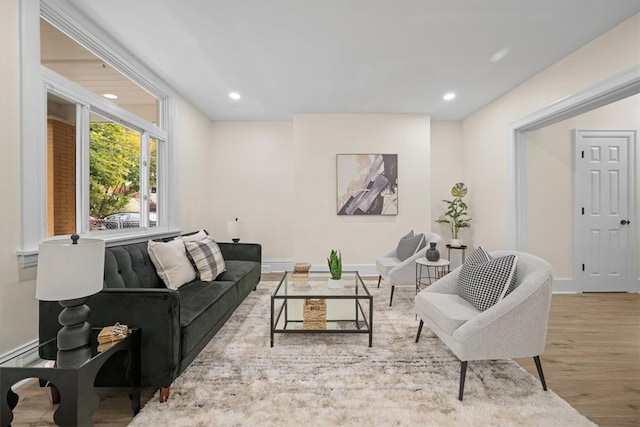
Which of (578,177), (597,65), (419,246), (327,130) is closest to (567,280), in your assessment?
(578,177)

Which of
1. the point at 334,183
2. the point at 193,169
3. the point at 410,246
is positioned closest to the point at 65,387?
the point at 410,246

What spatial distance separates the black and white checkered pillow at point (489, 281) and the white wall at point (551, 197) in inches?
103

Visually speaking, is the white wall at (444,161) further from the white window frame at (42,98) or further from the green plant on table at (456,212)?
the white window frame at (42,98)

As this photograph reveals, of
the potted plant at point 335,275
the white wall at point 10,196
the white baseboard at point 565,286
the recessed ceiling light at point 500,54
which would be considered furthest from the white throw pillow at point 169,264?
the white baseboard at point 565,286

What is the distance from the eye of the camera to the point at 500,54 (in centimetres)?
317

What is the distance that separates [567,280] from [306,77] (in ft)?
14.7

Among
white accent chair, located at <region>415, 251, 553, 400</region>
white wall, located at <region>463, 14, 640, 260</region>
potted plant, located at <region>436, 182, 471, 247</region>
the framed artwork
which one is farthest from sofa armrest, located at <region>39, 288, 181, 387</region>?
potted plant, located at <region>436, 182, 471, 247</region>

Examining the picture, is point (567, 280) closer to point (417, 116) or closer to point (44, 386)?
point (417, 116)

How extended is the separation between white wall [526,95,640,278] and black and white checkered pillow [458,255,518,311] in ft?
8.61

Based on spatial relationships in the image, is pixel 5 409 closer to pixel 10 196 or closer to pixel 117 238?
pixel 10 196

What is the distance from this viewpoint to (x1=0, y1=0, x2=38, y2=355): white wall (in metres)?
1.92

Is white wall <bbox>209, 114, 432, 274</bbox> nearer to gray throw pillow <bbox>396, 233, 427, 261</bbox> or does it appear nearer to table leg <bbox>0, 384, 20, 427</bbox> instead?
gray throw pillow <bbox>396, 233, 427, 261</bbox>

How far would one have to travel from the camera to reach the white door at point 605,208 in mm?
4164

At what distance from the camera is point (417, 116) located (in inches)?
203
